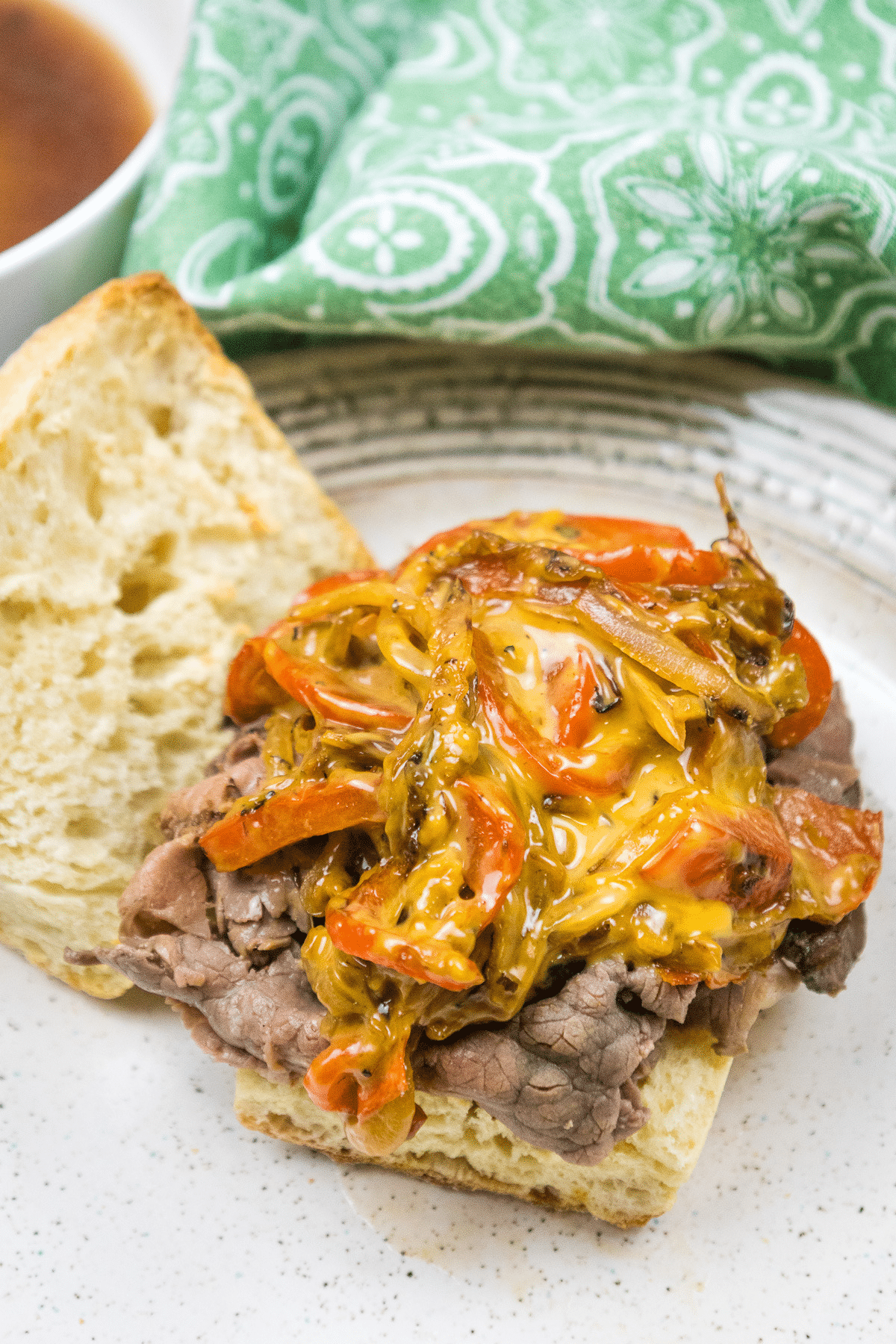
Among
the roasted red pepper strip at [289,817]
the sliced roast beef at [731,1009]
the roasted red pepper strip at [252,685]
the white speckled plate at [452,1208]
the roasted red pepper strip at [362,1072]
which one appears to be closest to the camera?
the roasted red pepper strip at [362,1072]

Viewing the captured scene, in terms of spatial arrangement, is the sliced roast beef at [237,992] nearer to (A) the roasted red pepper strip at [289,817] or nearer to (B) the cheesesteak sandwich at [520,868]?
(B) the cheesesteak sandwich at [520,868]

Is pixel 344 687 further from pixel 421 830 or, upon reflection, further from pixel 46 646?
pixel 46 646

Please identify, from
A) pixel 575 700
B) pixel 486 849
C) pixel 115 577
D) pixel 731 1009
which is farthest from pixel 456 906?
pixel 115 577

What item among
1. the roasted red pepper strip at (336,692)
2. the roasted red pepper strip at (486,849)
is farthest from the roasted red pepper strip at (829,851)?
the roasted red pepper strip at (336,692)

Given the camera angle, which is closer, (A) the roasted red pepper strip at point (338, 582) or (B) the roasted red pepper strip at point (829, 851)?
(B) the roasted red pepper strip at point (829, 851)

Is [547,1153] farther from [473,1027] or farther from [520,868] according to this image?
[520,868]

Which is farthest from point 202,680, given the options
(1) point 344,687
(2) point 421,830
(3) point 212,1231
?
(3) point 212,1231
